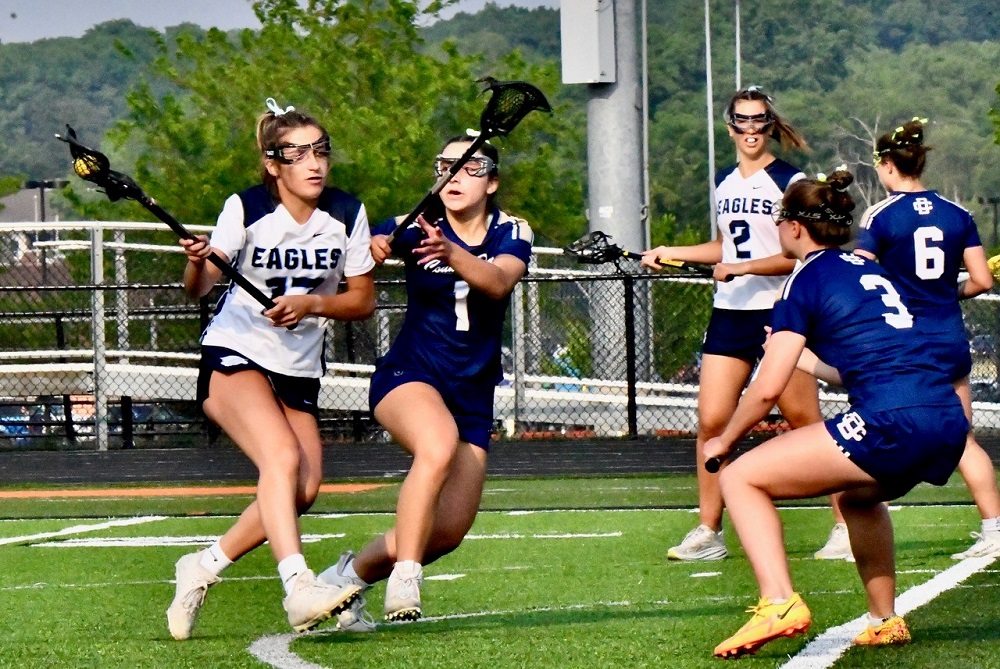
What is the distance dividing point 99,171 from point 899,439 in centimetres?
310

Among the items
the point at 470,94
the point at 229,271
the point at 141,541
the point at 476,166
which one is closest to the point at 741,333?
the point at 476,166

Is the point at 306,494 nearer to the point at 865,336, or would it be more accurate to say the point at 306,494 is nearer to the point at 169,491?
the point at 865,336

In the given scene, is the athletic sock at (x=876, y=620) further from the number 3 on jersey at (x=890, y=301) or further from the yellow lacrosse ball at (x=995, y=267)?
the yellow lacrosse ball at (x=995, y=267)

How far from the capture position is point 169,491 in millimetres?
14516

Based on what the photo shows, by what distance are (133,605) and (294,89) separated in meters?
29.7

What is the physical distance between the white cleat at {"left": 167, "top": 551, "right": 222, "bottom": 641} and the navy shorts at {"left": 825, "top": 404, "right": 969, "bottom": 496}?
7.97ft

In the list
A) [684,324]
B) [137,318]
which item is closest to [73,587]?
[137,318]

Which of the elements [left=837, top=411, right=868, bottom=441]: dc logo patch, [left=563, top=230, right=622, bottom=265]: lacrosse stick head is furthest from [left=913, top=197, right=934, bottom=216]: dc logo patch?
[left=837, top=411, right=868, bottom=441]: dc logo patch

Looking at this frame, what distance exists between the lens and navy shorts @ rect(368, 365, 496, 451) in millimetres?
6918

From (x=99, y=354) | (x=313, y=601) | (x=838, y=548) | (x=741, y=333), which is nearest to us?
(x=313, y=601)

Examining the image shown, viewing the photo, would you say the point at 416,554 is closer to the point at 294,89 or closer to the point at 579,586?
the point at 579,586

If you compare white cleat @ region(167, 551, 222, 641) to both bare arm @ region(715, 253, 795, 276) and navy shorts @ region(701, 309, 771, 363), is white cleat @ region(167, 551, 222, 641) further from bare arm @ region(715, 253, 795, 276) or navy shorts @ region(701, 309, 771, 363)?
navy shorts @ region(701, 309, 771, 363)

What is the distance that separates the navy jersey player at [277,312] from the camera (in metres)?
6.74

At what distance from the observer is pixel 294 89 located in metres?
36.8
